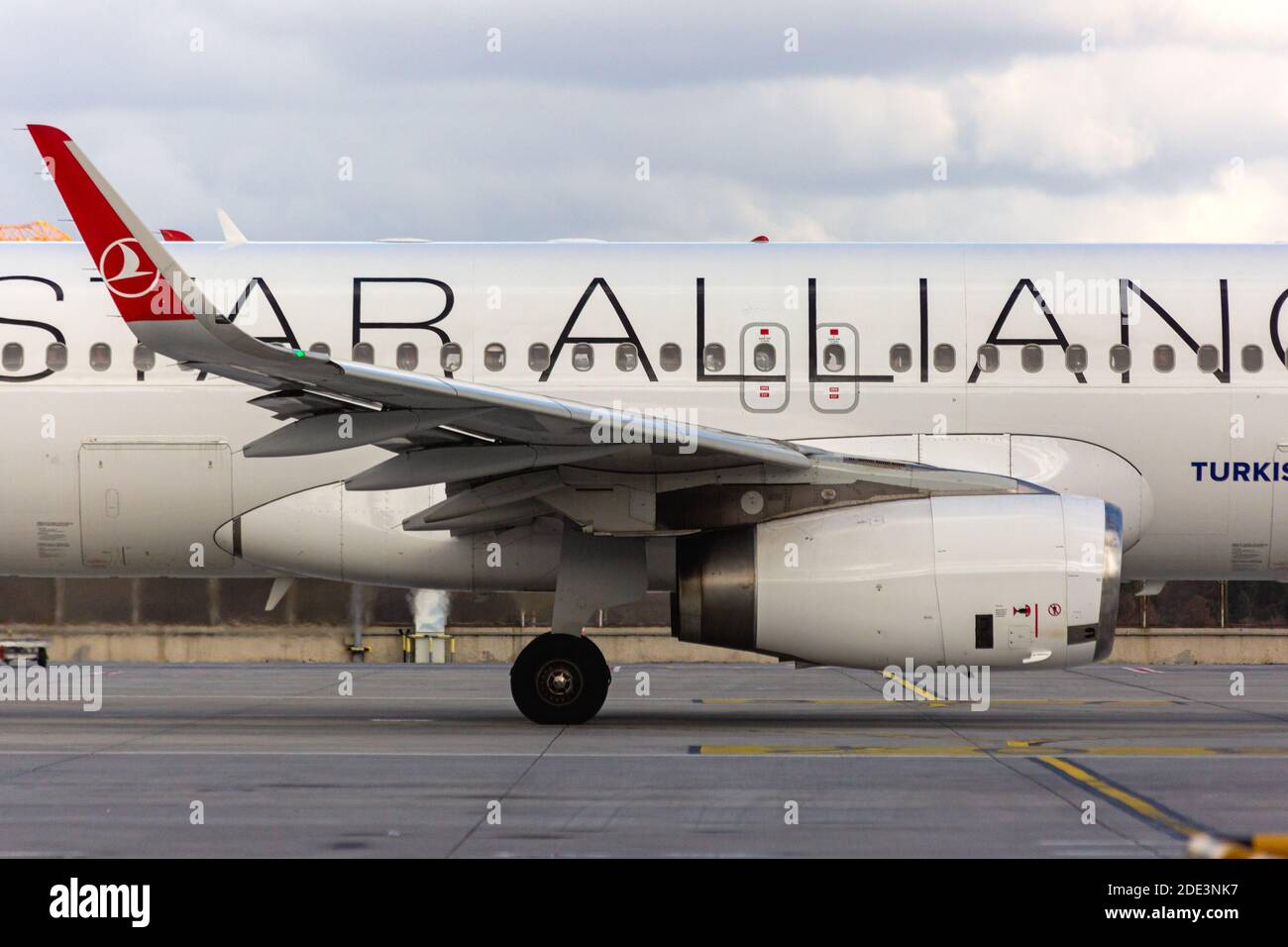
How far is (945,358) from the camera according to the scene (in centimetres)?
1343

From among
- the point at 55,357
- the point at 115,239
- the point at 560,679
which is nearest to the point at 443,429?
the point at 560,679

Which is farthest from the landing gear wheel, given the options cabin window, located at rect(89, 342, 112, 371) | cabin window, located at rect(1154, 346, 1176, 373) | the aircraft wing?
cabin window, located at rect(1154, 346, 1176, 373)

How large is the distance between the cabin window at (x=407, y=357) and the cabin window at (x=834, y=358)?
346 centimetres

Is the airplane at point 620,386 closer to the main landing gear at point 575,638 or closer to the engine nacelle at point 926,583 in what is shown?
the main landing gear at point 575,638

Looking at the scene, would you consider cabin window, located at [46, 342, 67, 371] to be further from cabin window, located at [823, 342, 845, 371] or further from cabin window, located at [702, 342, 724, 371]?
cabin window, located at [823, 342, 845, 371]

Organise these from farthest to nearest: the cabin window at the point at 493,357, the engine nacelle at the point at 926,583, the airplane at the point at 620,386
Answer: the cabin window at the point at 493,357 < the airplane at the point at 620,386 < the engine nacelle at the point at 926,583

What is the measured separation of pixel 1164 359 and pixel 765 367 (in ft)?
11.2

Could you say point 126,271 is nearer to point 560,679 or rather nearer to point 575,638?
point 575,638

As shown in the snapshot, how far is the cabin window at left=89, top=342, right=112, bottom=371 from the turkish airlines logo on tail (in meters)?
3.31

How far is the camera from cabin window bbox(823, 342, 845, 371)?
13.4 metres

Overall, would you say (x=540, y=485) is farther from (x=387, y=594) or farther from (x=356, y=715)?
(x=387, y=594)

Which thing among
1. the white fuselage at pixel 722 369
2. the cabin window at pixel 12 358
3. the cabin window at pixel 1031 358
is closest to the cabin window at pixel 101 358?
the white fuselage at pixel 722 369

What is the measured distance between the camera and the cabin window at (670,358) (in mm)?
13398
